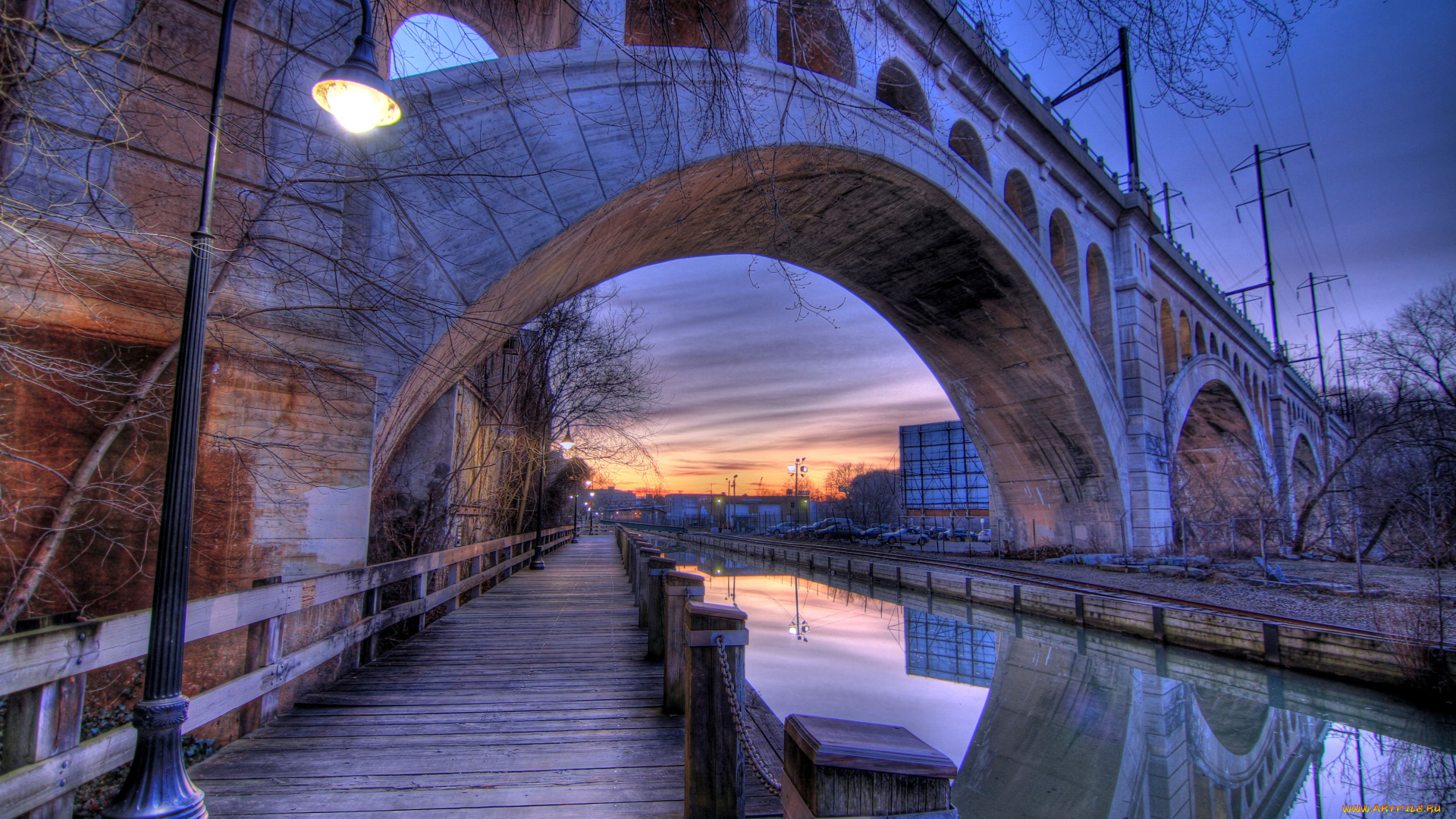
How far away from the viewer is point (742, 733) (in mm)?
2760

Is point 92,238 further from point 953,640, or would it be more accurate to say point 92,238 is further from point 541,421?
point 953,640

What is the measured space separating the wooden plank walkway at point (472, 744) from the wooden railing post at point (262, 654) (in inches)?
4.8

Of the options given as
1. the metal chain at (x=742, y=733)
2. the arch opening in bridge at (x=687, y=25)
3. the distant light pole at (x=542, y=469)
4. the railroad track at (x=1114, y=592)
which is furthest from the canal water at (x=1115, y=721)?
the arch opening in bridge at (x=687, y=25)

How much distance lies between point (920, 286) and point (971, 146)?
382 cm

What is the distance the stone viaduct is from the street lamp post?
2.53ft

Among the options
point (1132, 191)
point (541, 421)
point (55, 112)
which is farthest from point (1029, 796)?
point (1132, 191)

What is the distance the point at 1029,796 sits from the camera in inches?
245

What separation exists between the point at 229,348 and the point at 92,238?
1.12 metres

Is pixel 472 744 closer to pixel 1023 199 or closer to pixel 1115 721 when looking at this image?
pixel 1115 721

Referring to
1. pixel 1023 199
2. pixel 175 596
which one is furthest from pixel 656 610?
pixel 1023 199

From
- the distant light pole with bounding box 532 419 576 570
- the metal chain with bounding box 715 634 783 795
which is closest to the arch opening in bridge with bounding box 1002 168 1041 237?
the distant light pole with bounding box 532 419 576 570

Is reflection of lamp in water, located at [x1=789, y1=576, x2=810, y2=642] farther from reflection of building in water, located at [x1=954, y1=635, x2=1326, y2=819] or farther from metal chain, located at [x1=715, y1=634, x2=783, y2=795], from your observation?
metal chain, located at [x1=715, y1=634, x2=783, y2=795]

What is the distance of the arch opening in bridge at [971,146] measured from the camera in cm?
1673

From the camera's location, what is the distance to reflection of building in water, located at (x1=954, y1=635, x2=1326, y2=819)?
6.23 m
